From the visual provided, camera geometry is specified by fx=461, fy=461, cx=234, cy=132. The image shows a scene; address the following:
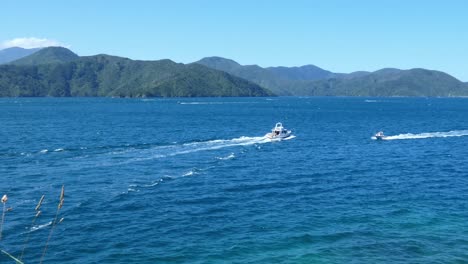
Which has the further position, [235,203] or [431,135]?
[431,135]

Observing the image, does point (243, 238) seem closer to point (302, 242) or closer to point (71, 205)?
point (302, 242)

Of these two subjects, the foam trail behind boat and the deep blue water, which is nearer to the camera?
the deep blue water

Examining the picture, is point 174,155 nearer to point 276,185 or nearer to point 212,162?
point 212,162

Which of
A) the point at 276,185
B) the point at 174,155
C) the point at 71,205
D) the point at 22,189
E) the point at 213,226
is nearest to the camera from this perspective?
the point at 213,226

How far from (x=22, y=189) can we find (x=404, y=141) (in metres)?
100

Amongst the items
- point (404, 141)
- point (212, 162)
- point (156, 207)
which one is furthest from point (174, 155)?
point (404, 141)

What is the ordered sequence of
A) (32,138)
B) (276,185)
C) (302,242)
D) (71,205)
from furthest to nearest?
(32,138)
(276,185)
(71,205)
(302,242)

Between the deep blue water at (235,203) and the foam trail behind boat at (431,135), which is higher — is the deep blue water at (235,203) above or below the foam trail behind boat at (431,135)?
below

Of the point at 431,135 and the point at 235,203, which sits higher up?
the point at 431,135

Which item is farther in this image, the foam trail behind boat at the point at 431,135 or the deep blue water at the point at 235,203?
the foam trail behind boat at the point at 431,135

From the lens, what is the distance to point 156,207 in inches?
2179

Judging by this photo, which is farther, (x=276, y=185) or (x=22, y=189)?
(x=276, y=185)

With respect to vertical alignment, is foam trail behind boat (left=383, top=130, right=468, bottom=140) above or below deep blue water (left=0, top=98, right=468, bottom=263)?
above

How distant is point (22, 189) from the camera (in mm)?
62312
